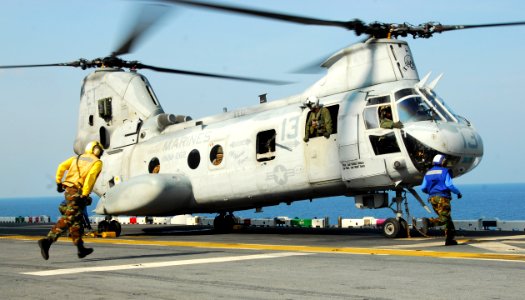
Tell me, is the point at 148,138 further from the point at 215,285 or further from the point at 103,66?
the point at 215,285

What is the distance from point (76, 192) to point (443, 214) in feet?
23.9

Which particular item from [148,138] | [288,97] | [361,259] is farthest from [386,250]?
[148,138]

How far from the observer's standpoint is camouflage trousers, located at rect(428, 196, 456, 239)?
14.3m

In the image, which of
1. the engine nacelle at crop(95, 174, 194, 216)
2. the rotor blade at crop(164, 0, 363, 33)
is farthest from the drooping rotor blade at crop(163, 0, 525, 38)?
the engine nacelle at crop(95, 174, 194, 216)

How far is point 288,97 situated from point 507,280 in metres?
11.8

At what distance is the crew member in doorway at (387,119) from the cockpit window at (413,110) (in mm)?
197

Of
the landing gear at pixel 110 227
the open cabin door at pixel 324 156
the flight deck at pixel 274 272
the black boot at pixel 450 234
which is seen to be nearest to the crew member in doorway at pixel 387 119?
the open cabin door at pixel 324 156

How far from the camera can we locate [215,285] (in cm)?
873

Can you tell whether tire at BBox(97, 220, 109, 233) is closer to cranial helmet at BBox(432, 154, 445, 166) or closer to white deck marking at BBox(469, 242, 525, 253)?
cranial helmet at BBox(432, 154, 445, 166)

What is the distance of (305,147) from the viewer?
59.8ft

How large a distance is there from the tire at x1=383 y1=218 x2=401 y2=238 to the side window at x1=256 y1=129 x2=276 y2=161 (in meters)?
3.71

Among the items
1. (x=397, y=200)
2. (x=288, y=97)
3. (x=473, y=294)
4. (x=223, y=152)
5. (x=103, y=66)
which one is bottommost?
(x=473, y=294)

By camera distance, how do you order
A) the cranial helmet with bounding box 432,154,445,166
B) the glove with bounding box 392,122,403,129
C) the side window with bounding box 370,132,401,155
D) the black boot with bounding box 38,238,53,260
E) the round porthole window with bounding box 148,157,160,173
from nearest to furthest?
the black boot with bounding box 38,238,53,260, the cranial helmet with bounding box 432,154,445,166, the glove with bounding box 392,122,403,129, the side window with bounding box 370,132,401,155, the round porthole window with bounding box 148,157,160,173

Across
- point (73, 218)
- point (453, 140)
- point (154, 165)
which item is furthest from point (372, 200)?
point (73, 218)
